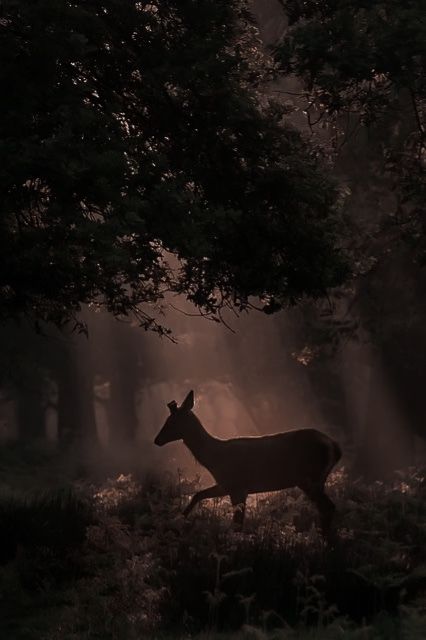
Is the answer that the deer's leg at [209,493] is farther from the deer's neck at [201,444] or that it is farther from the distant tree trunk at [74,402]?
the distant tree trunk at [74,402]

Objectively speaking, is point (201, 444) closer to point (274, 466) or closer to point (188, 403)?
point (188, 403)

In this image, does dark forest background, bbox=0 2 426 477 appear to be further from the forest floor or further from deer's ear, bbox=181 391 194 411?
the forest floor

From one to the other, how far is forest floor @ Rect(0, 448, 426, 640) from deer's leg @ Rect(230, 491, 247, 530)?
19 centimetres

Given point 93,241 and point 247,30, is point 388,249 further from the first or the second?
point 93,241

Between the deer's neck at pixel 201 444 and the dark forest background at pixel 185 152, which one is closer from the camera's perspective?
the dark forest background at pixel 185 152

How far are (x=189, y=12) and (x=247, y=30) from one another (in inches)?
56.4

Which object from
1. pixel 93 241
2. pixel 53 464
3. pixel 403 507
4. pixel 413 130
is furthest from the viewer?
pixel 53 464

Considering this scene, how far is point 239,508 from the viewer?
1509cm

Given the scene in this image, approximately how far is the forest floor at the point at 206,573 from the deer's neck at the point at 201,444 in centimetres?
88

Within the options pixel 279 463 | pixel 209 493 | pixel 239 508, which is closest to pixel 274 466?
pixel 279 463

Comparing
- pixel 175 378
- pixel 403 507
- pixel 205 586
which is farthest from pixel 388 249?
pixel 175 378

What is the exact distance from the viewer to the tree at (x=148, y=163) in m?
10.7

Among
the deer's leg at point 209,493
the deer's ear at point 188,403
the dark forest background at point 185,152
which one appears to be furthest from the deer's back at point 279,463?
the dark forest background at point 185,152

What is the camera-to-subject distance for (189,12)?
1287 centimetres
